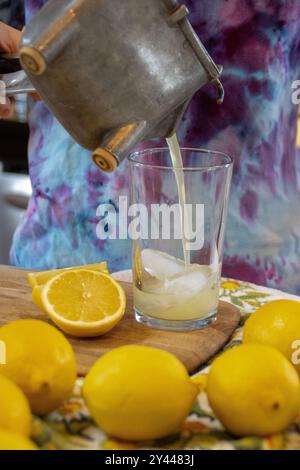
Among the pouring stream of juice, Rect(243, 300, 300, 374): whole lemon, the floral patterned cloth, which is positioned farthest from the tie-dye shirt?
the floral patterned cloth

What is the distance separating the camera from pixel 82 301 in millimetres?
829

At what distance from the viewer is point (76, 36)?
634mm

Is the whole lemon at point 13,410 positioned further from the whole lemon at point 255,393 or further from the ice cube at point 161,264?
the ice cube at point 161,264

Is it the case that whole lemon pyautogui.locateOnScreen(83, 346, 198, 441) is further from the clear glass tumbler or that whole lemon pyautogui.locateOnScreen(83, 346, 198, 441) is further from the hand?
the hand

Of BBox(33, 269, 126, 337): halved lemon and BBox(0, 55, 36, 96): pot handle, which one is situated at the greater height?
→ BBox(0, 55, 36, 96): pot handle

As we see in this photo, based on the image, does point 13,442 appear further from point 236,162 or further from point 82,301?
point 236,162

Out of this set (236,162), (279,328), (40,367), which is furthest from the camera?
(236,162)

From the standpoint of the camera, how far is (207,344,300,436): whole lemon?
0.57 meters

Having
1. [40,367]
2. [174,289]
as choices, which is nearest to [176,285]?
[174,289]

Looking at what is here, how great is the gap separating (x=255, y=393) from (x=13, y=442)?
0.61 feet

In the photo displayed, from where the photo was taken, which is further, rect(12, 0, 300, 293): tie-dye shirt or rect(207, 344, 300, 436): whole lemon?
rect(12, 0, 300, 293): tie-dye shirt

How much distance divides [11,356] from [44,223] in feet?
1.81

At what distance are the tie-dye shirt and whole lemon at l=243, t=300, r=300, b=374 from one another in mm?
313

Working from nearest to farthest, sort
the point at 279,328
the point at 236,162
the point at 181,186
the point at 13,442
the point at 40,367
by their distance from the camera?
the point at 13,442
the point at 40,367
the point at 279,328
the point at 181,186
the point at 236,162
